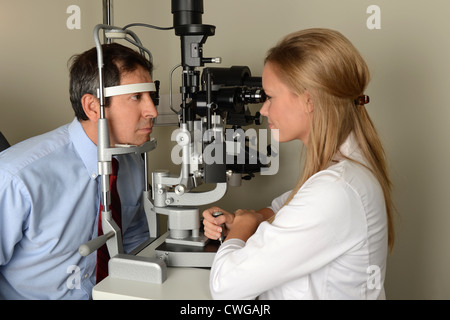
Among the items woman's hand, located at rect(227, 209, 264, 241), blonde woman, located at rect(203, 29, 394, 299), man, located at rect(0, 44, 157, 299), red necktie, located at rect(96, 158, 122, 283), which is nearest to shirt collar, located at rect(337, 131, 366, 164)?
blonde woman, located at rect(203, 29, 394, 299)

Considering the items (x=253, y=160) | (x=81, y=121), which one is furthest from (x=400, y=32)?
(x=81, y=121)

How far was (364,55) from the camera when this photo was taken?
1.80m

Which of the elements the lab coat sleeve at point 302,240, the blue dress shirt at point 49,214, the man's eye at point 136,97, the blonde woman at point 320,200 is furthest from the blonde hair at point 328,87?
the blue dress shirt at point 49,214

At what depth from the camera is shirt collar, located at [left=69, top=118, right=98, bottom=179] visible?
139 centimetres

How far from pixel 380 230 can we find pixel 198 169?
550 millimetres

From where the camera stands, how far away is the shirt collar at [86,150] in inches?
54.9

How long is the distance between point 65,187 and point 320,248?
0.81m

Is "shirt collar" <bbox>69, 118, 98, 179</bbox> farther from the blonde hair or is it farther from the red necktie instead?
the blonde hair

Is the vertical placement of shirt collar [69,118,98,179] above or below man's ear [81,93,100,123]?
below

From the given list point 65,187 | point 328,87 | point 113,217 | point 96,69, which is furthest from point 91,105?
point 328,87

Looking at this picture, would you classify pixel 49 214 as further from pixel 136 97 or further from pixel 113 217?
pixel 136 97

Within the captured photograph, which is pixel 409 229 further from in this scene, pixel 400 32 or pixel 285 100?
pixel 285 100

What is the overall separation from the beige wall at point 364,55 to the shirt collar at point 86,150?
0.81m

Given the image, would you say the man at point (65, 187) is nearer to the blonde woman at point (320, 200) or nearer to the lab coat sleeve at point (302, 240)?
the blonde woman at point (320, 200)
